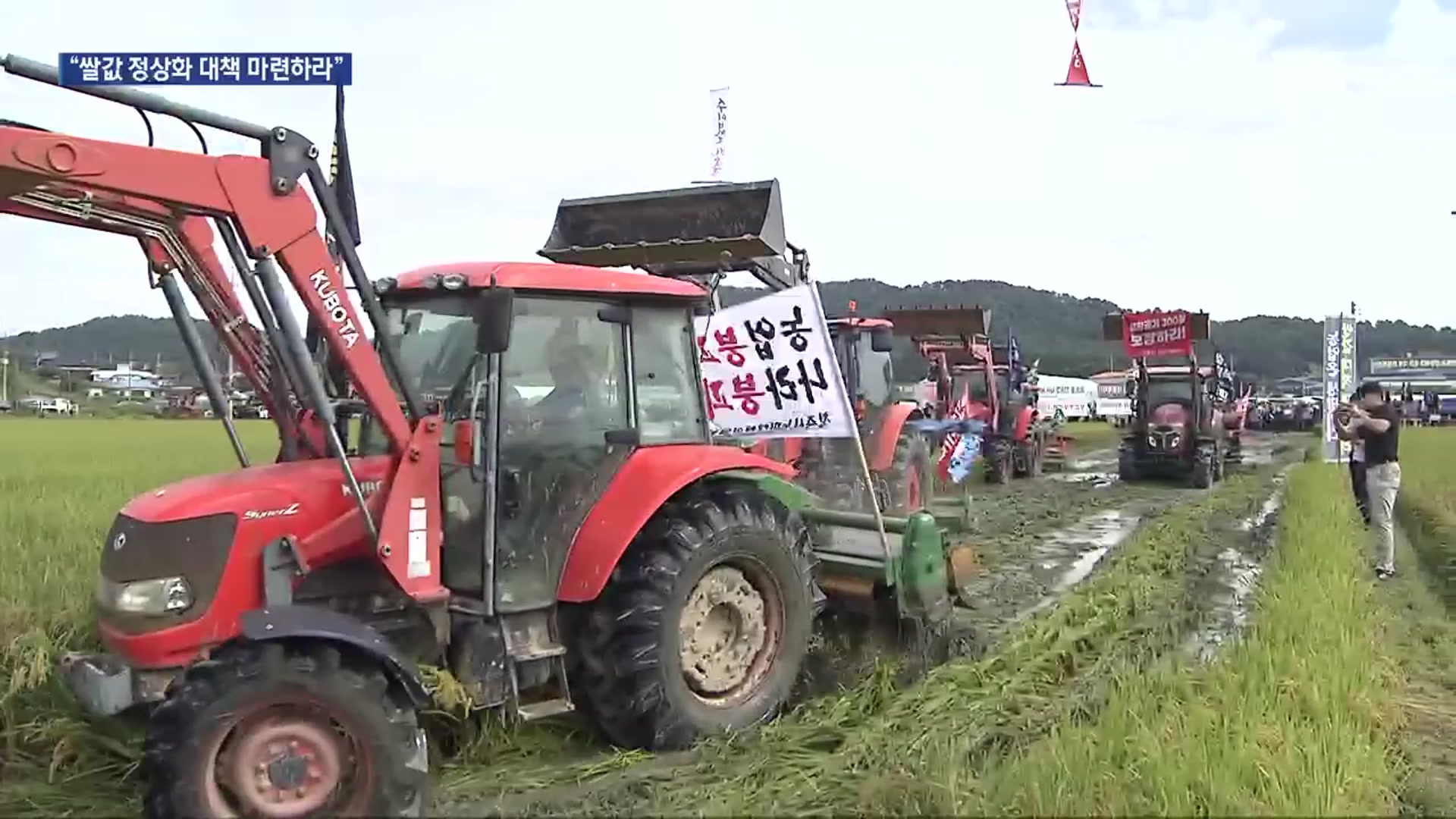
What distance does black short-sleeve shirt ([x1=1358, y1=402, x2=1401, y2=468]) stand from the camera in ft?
32.1

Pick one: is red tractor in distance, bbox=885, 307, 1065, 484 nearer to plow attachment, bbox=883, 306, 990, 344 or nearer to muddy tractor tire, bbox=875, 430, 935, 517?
plow attachment, bbox=883, 306, 990, 344

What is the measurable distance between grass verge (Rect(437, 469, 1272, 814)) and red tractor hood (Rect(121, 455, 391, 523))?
1.15 meters

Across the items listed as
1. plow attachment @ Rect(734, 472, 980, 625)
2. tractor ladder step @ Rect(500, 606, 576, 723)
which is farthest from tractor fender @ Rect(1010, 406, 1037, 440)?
tractor ladder step @ Rect(500, 606, 576, 723)

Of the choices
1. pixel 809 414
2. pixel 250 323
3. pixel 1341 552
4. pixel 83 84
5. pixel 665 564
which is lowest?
pixel 1341 552

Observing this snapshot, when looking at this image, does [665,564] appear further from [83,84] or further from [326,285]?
[83,84]

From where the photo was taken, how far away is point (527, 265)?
4723 mm

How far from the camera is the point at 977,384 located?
19.3m

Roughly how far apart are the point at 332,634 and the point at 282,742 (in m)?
0.36

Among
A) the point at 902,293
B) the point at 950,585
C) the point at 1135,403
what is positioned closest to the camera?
the point at 950,585

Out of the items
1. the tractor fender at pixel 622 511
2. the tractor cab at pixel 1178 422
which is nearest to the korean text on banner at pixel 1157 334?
the tractor cab at pixel 1178 422

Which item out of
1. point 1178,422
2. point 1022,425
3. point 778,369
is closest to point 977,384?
point 1022,425

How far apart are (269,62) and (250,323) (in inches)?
48.9

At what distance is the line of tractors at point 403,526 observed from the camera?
372 centimetres

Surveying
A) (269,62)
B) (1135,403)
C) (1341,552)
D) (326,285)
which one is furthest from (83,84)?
(1135,403)
